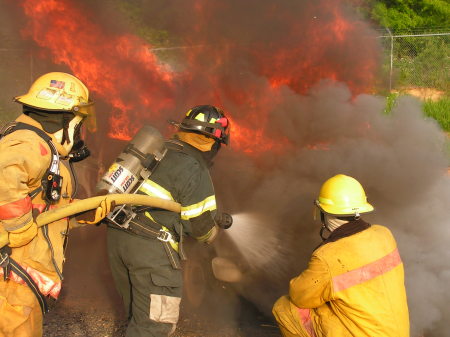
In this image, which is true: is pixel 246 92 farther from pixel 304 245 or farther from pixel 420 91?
pixel 420 91

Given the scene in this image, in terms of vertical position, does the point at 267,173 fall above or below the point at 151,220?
below

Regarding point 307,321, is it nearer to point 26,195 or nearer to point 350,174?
point 26,195

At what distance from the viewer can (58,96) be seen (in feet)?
9.80

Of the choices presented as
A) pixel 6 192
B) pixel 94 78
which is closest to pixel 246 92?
pixel 94 78

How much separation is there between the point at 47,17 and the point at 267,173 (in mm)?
4845

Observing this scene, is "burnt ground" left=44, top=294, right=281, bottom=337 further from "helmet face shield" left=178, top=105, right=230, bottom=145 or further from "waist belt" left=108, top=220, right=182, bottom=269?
"helmet face shield" left=178, top=105, right=230, bottom=145

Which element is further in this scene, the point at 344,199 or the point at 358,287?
the point at 344,199

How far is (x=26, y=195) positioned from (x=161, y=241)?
1134 mm

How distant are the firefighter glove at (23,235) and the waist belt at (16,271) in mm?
87

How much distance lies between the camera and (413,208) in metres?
5.29

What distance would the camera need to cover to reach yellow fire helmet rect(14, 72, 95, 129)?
294cm

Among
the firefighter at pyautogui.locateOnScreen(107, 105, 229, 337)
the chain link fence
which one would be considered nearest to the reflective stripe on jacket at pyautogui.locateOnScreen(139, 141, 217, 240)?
the firefighter at pyautogui.locateOnScreen(107, 105, 229, 337)

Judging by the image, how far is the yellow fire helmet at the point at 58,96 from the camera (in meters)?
2.94

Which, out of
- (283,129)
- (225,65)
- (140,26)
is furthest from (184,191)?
(140,26)
